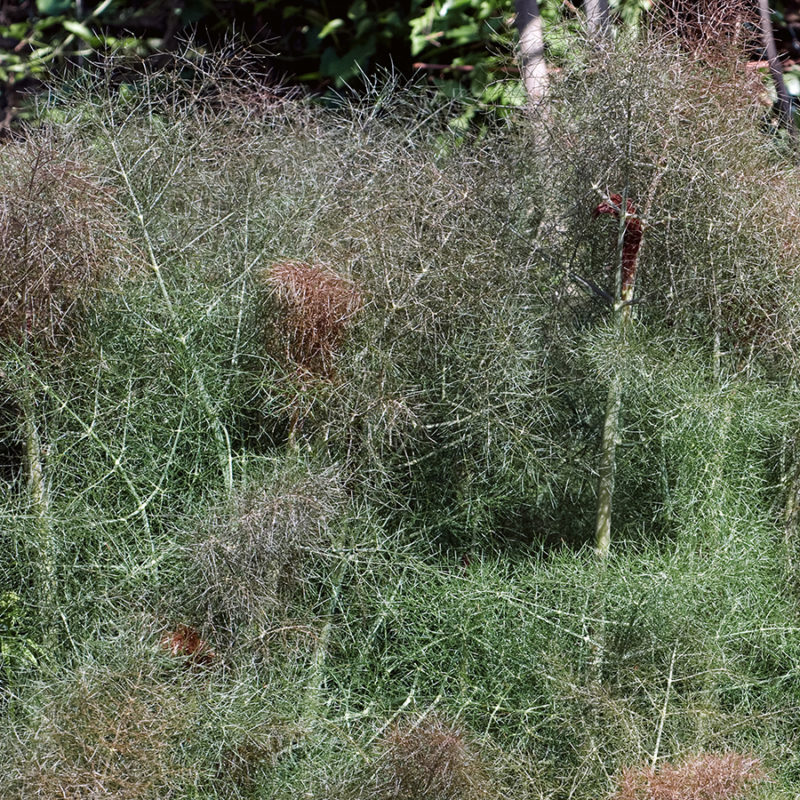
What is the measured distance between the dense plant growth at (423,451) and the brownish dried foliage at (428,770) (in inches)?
1.0

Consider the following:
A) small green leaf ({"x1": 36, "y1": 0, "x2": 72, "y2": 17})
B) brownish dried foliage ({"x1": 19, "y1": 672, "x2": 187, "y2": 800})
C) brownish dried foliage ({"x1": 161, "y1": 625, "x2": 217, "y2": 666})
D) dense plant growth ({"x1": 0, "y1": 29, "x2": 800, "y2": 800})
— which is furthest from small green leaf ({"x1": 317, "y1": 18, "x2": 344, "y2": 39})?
brownish dried foliage ({"x1": 19, "y1": 672, "x2": 187, "y2": 800})

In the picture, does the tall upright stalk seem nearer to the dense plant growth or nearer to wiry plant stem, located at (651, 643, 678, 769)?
the dense plant growth

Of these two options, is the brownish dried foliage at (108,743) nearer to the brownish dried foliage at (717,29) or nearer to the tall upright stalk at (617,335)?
the tall upright stalk at (617,335)

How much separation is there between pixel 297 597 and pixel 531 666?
35 centimetres

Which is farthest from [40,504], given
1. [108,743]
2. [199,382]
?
[108,743]

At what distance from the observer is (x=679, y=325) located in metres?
1.84

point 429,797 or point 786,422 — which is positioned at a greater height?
point 786,422

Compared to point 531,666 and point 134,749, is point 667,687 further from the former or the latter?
point 134,749

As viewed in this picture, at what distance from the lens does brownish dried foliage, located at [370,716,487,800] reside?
1404 mm

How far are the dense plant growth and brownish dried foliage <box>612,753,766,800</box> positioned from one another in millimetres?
20

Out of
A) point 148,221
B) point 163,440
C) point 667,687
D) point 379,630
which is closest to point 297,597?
point 379,630

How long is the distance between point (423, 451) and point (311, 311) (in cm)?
31

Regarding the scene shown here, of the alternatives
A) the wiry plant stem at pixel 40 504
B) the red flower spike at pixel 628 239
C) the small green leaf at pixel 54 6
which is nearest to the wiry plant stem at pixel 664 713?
the red flower spike at pixel 628 239

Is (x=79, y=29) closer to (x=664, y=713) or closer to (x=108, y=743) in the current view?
(x=108, y=743)
